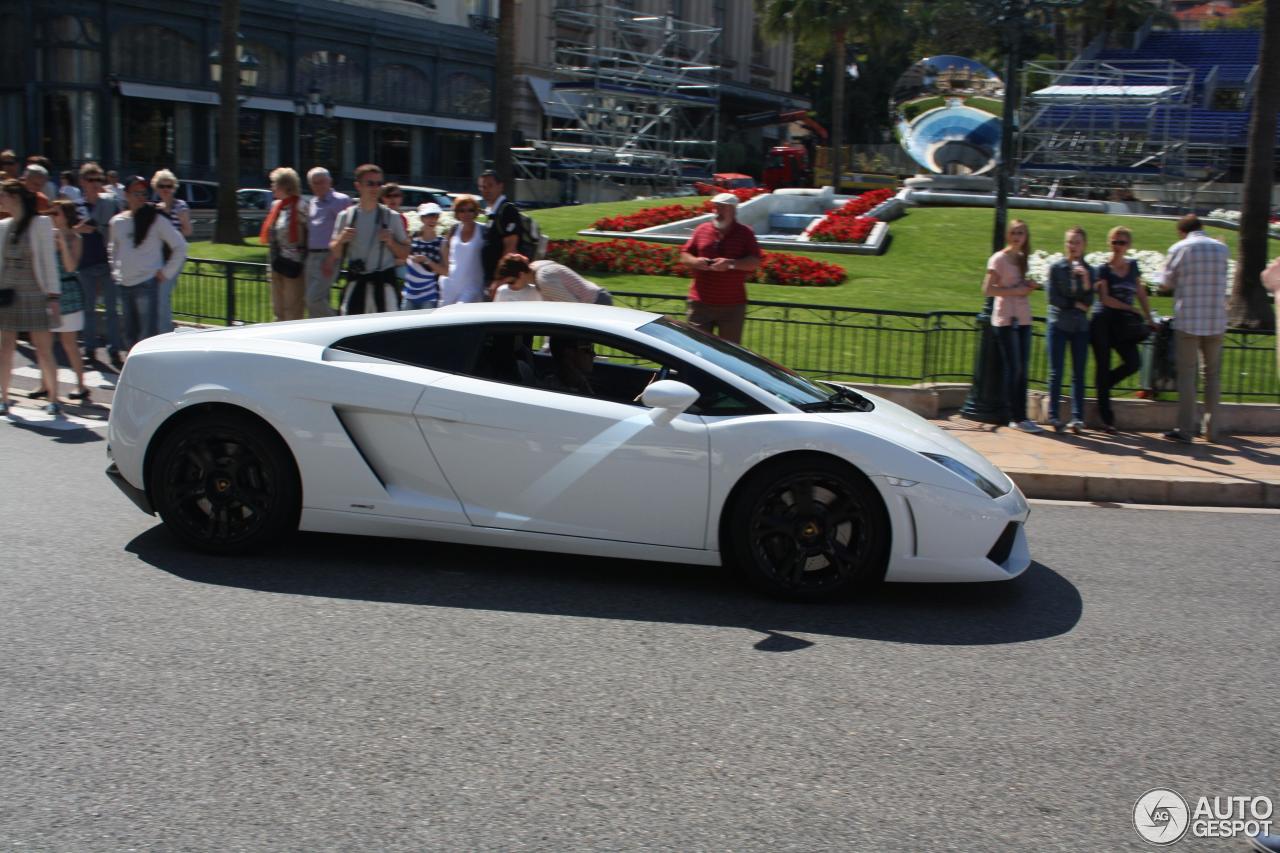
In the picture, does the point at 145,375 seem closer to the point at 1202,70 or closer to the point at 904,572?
the point at 904,572

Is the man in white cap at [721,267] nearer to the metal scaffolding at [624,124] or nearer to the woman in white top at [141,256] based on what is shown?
the woman in white top at [141,256]

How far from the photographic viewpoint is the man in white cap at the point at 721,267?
10.4 meters

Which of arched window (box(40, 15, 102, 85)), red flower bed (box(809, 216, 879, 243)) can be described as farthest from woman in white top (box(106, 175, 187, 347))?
arched window (box(40, 15, 102, 85))

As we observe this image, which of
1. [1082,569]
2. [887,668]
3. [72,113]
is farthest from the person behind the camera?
[72,113]

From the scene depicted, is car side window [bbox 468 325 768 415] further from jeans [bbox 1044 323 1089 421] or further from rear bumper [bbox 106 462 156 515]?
jeans [bbox 1044 323 1089 421]

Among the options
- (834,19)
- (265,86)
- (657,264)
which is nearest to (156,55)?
(265,86)

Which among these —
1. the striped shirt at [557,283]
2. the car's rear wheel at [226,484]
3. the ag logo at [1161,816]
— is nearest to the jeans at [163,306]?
the striped shirt at [557,283]

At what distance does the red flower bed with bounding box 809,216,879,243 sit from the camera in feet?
77.3

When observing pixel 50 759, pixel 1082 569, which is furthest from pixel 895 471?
pixel 50 759

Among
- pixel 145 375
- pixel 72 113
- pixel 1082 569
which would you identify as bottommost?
pixel 1082 569

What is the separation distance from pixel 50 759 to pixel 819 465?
3.38 metres

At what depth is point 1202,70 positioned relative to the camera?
5638 cm

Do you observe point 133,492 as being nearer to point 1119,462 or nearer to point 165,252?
point 165,252

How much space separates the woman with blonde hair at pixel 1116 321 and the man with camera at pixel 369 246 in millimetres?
5879
